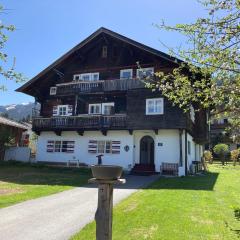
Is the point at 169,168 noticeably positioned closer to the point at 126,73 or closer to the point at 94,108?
the point at 94,108

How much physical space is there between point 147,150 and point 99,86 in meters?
7.17

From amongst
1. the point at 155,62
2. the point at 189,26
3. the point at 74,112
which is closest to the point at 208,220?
the point at 189,26

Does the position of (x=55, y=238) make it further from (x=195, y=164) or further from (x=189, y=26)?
(x=195, y=164)

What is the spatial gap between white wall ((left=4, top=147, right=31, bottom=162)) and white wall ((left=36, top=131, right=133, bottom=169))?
213 cm

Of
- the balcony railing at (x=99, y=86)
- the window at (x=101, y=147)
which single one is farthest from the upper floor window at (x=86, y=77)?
the window at (x=101, y=147)

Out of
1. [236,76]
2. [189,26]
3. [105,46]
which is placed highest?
[105,46]

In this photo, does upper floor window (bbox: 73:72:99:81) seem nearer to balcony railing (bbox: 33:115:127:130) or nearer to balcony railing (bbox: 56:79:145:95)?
balcony railing (bbox: 56:79:145:95)

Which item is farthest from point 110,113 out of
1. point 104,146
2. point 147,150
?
point 147,150

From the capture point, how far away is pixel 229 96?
17.1ft

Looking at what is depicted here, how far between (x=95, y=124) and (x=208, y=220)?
19.6 meters

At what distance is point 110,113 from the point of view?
29688mm

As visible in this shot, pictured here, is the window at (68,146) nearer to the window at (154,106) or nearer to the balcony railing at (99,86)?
the balcony railing at (99,86)

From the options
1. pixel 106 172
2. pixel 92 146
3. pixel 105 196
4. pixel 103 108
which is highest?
pixel 103 108

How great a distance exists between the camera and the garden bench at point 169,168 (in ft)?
82.8
